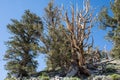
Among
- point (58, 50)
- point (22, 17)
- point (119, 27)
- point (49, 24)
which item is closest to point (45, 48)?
point (58, 50)

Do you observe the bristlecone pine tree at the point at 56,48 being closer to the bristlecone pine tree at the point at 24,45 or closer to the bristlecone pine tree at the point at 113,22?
the bristlecone pine tree at the point at 24,45

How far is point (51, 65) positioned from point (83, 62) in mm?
3288

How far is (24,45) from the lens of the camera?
26219 mm

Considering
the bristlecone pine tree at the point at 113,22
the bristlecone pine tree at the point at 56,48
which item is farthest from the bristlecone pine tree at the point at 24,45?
the bristlecone pine tree at the point at 113,22

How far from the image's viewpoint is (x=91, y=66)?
24.0 m

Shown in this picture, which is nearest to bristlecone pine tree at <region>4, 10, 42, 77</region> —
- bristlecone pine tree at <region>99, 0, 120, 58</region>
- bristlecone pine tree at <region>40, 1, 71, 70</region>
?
bristlecone pine tree at <region>40, 1, 71, 70</region>

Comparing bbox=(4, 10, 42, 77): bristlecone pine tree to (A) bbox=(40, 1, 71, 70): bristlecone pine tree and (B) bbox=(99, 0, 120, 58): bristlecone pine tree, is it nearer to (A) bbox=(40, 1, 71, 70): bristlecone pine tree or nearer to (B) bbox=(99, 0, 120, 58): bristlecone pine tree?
(A) bbox=(40, 1, 71, 70): bristlecone pine tree

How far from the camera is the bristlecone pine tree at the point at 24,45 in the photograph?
25.1 meters

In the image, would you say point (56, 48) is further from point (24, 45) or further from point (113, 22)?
point (113, 22)

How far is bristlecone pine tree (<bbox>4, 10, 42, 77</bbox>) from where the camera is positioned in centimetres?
2508

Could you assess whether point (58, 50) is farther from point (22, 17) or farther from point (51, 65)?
point (22, 17)

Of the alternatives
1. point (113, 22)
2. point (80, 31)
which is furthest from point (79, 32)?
point (113, 22)

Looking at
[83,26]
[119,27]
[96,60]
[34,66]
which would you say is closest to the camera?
[83,26]

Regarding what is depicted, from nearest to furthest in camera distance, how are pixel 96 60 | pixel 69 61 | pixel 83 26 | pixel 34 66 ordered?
1. pixel 83 26
2. pixel 69 61
3. pixel 34 66
4. pixel 96 60
